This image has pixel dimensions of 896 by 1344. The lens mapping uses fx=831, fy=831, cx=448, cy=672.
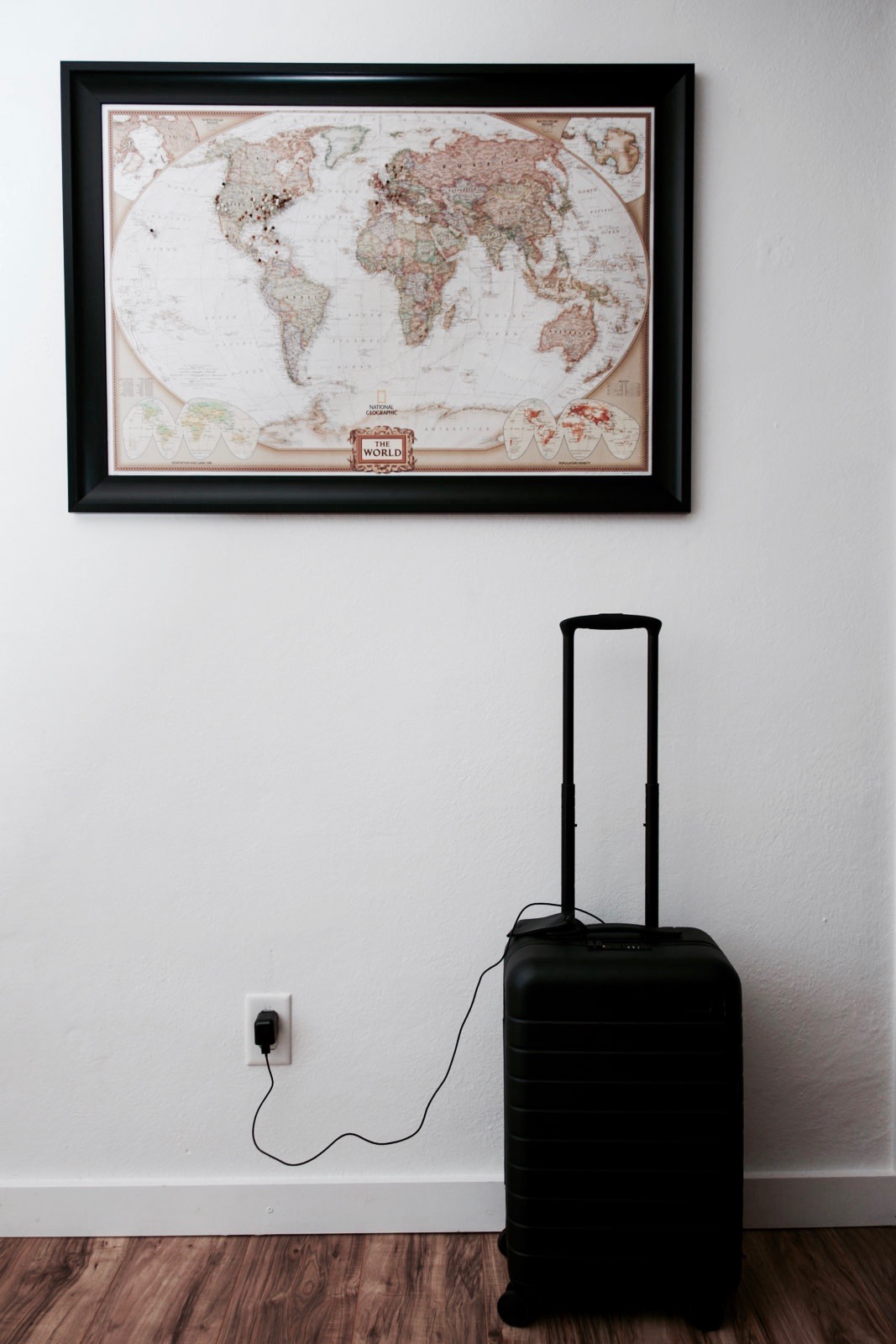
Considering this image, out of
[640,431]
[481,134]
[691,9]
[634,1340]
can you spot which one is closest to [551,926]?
[634,1340]

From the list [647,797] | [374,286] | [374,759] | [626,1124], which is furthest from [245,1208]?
[374,286]

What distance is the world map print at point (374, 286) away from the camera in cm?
144

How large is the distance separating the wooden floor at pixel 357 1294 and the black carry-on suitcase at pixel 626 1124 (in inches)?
3.3

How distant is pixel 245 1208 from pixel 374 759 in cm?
82

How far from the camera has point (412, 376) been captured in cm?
146

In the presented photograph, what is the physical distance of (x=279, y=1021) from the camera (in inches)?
58.0

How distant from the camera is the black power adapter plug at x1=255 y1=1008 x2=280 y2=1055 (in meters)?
1.45

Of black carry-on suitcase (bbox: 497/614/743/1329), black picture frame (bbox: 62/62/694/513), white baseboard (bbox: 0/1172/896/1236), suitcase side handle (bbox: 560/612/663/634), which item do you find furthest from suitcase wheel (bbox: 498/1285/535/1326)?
black picture frame (bbox: 62/62/694/513)

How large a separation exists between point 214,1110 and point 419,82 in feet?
5.97

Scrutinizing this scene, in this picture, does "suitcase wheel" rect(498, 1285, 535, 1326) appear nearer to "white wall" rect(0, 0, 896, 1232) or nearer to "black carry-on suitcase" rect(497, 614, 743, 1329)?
"black carry-on suitcase" rect(497, 614, 743, 1329)

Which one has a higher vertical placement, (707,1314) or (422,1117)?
(422,1117)

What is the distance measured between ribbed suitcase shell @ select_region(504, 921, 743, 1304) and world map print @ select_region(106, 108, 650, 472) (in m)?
0.86

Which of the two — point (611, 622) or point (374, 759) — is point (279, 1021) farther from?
point (611, 622)

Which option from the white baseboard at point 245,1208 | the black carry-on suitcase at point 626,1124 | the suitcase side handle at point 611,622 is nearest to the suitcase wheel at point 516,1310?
the black carry-on suitcase at point 626,1124
